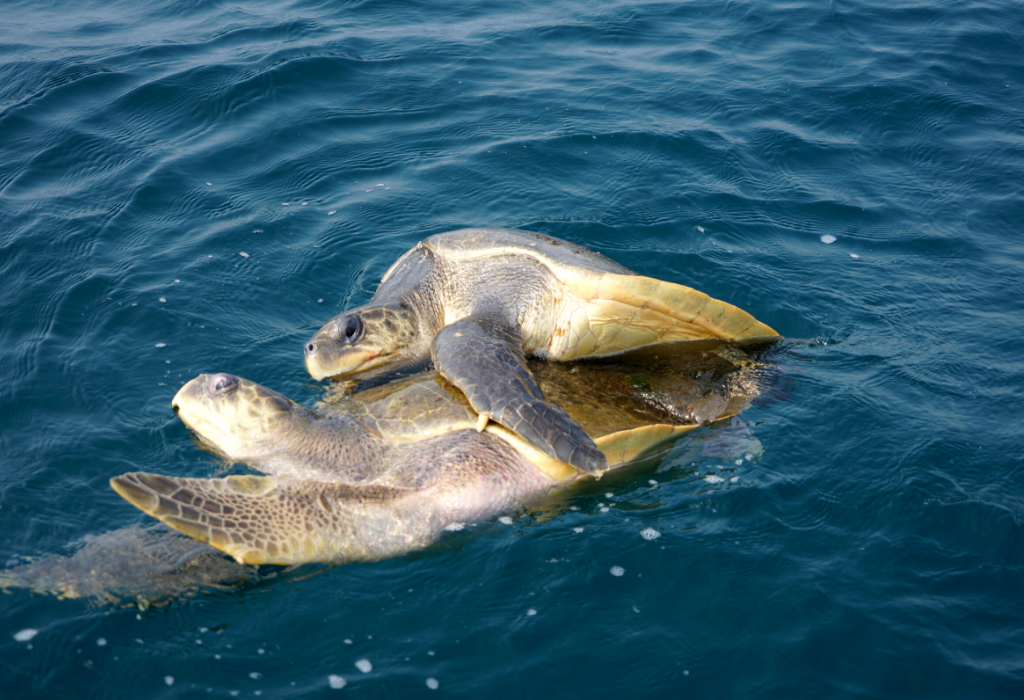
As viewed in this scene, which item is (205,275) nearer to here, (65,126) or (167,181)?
(167,181)

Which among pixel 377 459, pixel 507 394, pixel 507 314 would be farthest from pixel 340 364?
pixel 507 394

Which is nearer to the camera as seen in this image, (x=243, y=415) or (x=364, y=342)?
(x=243, y=415)

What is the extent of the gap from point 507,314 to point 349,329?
3.66 ft

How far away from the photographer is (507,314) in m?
5.12

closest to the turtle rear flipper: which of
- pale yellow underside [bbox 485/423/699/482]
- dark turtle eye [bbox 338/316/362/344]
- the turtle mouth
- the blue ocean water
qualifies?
the blue ocean water

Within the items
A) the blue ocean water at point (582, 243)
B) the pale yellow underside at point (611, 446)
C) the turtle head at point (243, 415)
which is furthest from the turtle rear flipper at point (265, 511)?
the pale yellow underside at point (611, 446)

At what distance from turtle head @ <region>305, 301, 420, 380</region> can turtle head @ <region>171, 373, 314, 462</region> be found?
61cm

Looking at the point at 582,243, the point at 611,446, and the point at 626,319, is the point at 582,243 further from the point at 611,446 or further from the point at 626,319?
the point at 611,446

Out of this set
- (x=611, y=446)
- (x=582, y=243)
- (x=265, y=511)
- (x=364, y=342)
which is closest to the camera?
(x=265, y=511)

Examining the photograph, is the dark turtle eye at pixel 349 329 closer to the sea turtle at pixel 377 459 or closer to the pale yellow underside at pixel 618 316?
the sea turtle at pixel 377 459

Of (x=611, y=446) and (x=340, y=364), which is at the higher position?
(x=340, y=364)

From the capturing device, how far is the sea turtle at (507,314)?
471 centimetres

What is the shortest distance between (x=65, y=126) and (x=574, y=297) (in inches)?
275

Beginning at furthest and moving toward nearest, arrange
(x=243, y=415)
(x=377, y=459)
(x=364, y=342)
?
1. (x=364, y=342)
2. (x=243, y=415)
3. (x=377, y=459)
